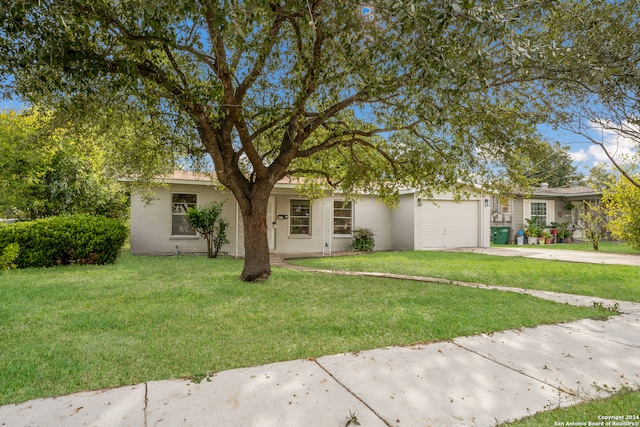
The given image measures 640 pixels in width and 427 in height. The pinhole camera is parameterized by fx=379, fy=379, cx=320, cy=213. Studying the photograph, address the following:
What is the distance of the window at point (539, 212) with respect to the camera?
2166cm

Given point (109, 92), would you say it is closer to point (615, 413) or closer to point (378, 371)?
point (378, 371)

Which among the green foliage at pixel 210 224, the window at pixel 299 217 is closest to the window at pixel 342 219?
the window at pixel 299 217

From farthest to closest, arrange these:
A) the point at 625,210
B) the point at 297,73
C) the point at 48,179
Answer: the point at 625,210, the point at 48,179, the point at 297,73

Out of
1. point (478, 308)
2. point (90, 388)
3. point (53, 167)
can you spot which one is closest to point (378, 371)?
point (90, 388)

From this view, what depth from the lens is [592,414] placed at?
8.79ft

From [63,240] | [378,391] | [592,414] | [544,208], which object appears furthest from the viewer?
[544,208]

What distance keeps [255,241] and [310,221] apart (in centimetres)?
744

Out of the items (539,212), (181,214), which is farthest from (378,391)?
(539,212)

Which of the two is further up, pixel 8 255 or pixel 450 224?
pixel 450 224

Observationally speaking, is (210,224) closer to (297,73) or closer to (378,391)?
(297,73)

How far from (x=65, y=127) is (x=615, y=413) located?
8.90 m

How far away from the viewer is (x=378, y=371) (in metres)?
3.38

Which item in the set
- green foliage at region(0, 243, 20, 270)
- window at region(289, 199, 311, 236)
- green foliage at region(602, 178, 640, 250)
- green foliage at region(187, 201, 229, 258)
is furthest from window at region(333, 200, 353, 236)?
green foliage at region(0, 243, 20, 270)

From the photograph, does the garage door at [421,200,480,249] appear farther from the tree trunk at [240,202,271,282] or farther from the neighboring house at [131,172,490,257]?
the tree trunk at [240,202,271,282]
